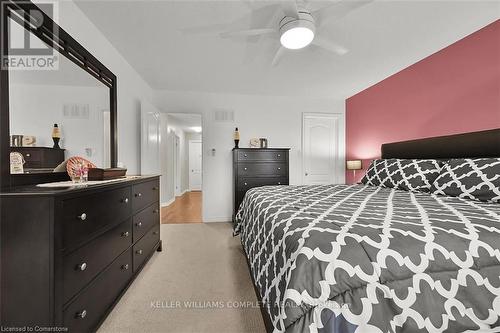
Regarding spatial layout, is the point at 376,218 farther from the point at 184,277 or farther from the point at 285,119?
the point at 285,119

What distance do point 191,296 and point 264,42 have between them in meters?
2.67

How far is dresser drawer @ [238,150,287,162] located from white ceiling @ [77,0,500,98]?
1201mm

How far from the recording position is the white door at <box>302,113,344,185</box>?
445 cm

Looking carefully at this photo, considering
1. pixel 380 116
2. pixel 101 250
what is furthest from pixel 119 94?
pixel 380 116

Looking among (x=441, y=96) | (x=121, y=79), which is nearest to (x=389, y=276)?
(x=441, y=96)

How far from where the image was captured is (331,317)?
78 cm

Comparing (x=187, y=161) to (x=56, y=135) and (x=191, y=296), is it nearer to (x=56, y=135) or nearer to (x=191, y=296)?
(x=56, y=135)

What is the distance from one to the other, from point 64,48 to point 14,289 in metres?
1.64

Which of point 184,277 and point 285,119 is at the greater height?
point 285,119

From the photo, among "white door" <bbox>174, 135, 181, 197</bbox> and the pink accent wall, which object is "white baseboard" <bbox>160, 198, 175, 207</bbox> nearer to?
"white door" <bbox>174, 135, 181, 197</bbox>

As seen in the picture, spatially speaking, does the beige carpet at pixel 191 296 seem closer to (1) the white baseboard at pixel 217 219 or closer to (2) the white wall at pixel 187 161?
(1) the white baseboard at pixel 217 219

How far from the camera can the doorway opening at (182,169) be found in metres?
4.31

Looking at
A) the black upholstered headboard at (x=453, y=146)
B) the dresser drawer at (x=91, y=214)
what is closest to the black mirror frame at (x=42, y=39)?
the dresser drawer at (x=91, y=214)

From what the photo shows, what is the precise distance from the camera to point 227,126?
412 centimetres
